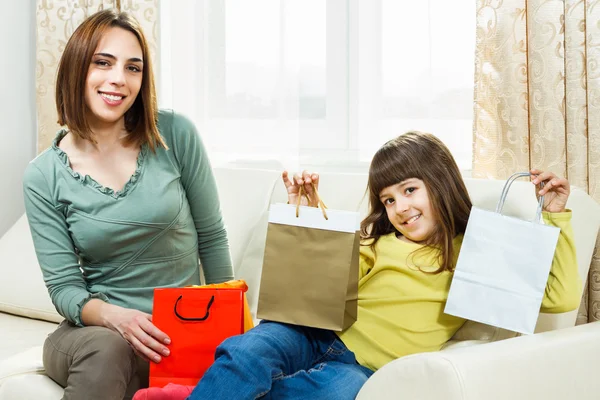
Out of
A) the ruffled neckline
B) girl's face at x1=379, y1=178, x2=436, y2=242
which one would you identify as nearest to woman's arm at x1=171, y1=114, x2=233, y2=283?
the ruffled neckline

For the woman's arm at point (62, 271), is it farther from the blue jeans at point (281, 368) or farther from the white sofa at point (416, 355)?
the blue jeans at point (281, 368)

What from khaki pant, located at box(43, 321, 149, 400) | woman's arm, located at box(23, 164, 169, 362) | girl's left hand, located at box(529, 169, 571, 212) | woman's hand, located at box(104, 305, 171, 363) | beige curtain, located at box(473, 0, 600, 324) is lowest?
khaki pant, located at box(43, 321, 149, 400)

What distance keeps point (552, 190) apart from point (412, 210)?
0.32 metres

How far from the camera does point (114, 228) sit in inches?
74.8

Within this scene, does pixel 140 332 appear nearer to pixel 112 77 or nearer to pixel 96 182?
pixel 96 182

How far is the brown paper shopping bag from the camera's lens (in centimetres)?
155

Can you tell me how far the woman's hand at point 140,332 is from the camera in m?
1.66

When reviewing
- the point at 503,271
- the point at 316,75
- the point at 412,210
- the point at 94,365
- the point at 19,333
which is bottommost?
the point at 19,333

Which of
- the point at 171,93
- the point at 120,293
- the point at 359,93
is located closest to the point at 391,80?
the point at 359,93

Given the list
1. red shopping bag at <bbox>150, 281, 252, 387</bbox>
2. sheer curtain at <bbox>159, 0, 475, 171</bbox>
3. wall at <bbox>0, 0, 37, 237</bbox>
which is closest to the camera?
red shopping bag at <bbox>150, 281, 252, 387</bbox>

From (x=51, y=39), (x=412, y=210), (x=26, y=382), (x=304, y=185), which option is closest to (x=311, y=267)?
(x=304, y=185)

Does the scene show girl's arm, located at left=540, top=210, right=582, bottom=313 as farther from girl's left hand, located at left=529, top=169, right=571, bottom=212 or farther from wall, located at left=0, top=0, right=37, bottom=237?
wall, located at left=0, top=0, right=37, bottom=237

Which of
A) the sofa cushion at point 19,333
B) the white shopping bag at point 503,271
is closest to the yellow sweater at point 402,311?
the white shopping bag at point 503,271

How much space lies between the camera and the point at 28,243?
8.96 feet
